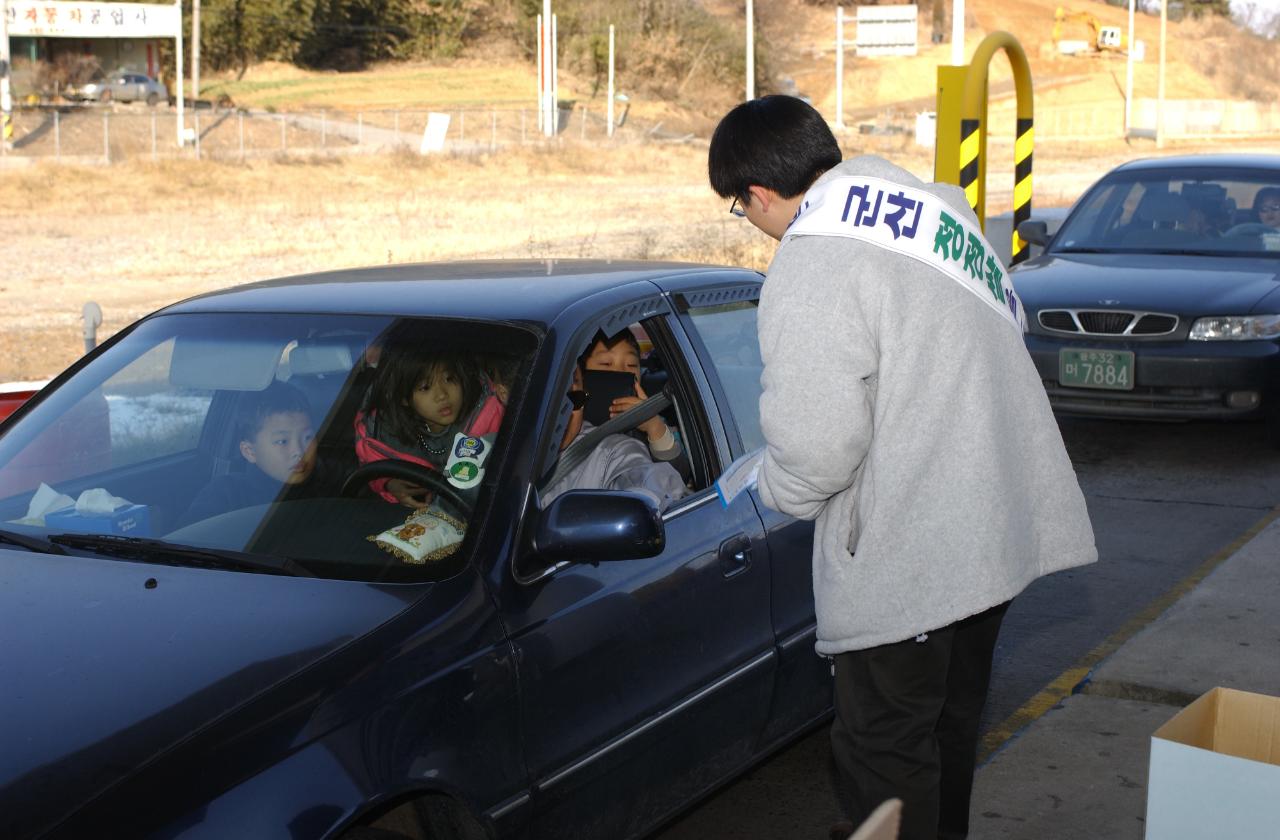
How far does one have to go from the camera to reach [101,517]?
135 inches

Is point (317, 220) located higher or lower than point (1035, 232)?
lower

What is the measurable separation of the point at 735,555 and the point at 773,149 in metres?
1.18

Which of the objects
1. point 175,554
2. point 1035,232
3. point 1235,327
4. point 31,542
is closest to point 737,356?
point 175,554

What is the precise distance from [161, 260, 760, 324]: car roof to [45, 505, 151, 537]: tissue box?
0.64 metres

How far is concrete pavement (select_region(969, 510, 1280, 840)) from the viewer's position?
4082 mm

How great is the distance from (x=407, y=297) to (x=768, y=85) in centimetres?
8626

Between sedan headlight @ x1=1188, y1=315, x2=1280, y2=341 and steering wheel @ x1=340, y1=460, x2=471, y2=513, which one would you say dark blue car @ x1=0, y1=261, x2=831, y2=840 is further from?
sedan headlight @ x1=1188, y1=315, x2=1280, y2=341

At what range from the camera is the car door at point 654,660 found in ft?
10.2

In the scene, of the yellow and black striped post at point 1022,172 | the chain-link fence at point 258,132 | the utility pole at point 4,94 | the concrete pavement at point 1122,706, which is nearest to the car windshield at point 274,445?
the concrete pavement at point 1122,706

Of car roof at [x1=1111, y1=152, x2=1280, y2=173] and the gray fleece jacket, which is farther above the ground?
car roof at [x1=1111, y1=152, x2=1280, y2=173]

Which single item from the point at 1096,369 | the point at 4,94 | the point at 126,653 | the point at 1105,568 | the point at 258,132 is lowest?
the point at 1105,568

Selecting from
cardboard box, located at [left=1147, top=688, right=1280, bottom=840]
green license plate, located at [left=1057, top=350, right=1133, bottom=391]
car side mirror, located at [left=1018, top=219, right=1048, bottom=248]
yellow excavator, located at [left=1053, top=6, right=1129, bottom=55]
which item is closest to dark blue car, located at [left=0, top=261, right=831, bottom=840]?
cardboard box, located at [left=1147, top=688, right=1280, bottom=840]

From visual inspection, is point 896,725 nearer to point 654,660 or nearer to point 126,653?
point 654,660

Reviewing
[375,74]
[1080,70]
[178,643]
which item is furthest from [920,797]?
[1080,70]
